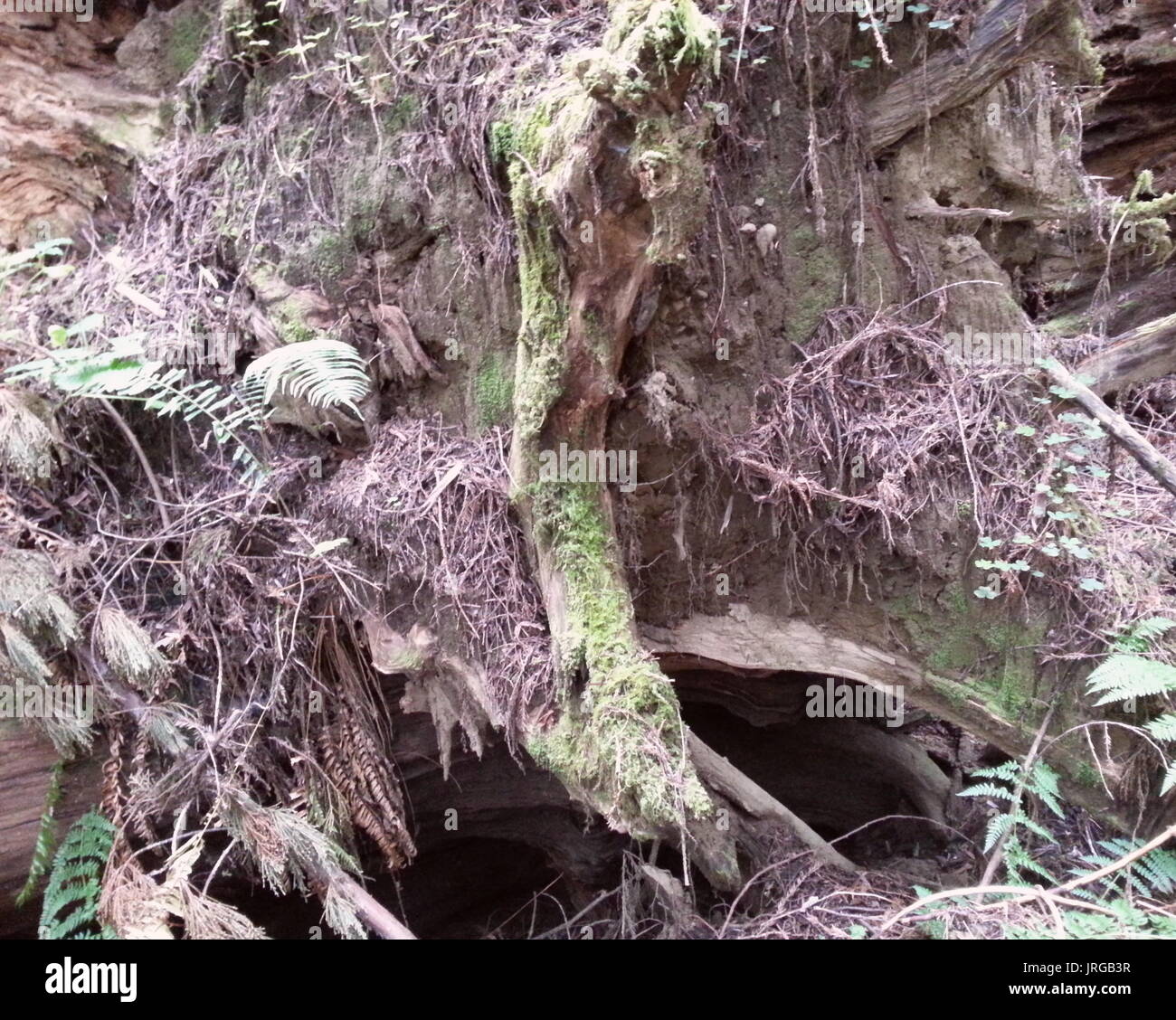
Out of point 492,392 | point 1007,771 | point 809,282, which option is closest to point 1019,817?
point 1007,771

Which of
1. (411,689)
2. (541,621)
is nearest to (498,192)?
(541,621)

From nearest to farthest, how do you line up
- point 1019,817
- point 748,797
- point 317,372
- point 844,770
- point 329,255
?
1. point 1019,817
2. point 317,372
3. point 748,797
4. point 329,255
5. point 844,770

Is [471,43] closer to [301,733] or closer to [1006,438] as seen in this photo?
[1006,438]

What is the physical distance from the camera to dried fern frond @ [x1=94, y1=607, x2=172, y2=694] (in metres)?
3.62

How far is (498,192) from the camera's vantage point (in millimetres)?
3646

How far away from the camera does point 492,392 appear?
12.6ft

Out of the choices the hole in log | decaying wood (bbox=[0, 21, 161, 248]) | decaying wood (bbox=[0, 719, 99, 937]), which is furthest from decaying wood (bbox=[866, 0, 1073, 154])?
decaying wood (bbox=[0, 719, 99, 937])

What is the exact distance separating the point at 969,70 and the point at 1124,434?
1.56 metres

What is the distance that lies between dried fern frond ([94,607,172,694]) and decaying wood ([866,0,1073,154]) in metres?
3.59

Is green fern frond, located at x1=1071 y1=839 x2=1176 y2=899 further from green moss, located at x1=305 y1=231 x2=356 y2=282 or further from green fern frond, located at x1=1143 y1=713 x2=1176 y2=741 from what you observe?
green moss, located at x1=305 y1=231 x2=356 y2=282

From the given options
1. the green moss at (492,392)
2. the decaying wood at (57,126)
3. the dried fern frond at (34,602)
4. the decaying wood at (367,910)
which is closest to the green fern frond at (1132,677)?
the green moss at (492,392)

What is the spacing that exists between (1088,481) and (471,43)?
3.23 meters

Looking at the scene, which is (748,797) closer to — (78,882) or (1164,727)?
(1164,727)

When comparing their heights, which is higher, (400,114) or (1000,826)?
(400,114)
